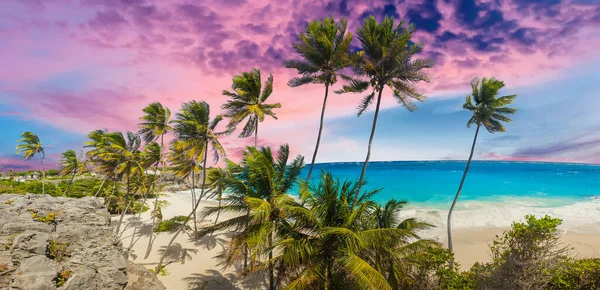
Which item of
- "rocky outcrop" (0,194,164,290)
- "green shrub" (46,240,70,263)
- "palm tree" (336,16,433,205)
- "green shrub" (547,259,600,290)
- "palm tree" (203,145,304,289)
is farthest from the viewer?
"palm tree" (336,16,433,205)

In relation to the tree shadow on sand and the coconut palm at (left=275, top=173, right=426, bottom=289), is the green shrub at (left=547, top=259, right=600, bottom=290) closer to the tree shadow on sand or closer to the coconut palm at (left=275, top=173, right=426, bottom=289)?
the coconut palm at (left=275, top=173, right=426, bottom=289)

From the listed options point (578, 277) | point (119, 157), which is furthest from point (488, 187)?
point (119, 157)

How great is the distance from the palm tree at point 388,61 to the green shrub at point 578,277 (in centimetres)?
832

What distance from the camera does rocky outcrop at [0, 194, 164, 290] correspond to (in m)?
7.46

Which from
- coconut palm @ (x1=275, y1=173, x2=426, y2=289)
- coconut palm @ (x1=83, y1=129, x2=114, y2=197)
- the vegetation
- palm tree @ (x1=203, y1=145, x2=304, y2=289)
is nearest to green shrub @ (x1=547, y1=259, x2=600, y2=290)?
the vegetation

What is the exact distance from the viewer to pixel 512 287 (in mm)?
9023

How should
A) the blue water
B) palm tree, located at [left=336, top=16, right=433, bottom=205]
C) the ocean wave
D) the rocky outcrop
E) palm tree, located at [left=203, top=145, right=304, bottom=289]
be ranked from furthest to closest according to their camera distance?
1. the blue water
2. the ocean wave
3. palm tree, located at [left=336, top=16, right=433, bottom=205]
4. palm tree, located at [left=203, top=145, right=304, bottom=289]
5. the rocky outcrop

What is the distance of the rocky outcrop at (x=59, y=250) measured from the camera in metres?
7.46

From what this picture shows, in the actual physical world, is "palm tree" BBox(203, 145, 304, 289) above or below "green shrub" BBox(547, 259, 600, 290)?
above

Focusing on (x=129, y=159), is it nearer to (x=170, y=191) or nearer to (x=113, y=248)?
(x=113, y=248)

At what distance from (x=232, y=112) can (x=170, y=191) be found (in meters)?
49.9

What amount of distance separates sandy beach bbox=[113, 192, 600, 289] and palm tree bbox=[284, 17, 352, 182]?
9.74 metres

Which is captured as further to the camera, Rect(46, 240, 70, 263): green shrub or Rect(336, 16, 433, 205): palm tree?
Rect(336, 16, 433, 205): palm tree

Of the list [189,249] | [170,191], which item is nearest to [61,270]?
[189,249]
